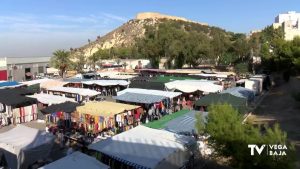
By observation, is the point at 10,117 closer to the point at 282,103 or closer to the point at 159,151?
the point at 159,151

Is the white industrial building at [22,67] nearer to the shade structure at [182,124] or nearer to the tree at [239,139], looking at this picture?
the shade structure at [182,124]

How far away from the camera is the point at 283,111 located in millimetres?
25469

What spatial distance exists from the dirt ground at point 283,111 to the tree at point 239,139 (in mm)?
4603

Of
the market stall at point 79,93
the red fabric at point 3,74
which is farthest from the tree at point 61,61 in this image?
the market stall at point 79,93

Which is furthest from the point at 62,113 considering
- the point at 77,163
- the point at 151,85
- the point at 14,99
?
the point at 77,163

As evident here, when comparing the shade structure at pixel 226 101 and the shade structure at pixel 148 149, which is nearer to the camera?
the shade structure at pixel 148 149

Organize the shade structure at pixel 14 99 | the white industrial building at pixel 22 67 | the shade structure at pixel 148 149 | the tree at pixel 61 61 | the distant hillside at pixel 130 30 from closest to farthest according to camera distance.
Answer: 1. the shade structure at pixel 148 149
2. the shade structure at pixel 14 99
3. the white industrial building at pixel 22 67
4. the tree at pixel 61 61
5. the distant hillside at pixel 130 30

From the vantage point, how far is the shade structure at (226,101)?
2044 centimetres

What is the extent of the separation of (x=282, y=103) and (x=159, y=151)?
2009 centimetres

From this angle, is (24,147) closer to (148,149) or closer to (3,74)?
(148,149)

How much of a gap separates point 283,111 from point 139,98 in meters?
11.5

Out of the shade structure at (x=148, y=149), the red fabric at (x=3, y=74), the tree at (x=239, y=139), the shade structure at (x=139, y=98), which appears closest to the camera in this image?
the tree at (x=239, y=139)

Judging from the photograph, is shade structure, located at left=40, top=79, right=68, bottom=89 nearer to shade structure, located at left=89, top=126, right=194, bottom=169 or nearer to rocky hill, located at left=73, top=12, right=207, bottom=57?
shade structure, located at left=89, top=126, right=194, bottom=169

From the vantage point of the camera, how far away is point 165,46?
193ft
